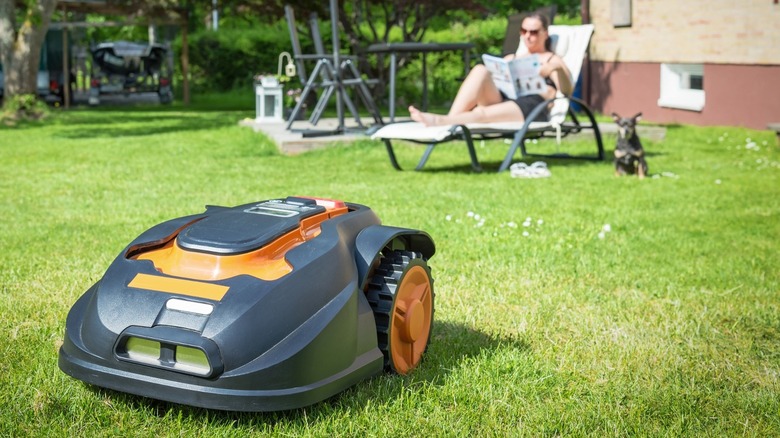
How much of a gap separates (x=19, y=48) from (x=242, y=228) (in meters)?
12.6

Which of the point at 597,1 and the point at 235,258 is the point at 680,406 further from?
the point at 597,1

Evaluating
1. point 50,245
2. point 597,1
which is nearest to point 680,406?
point 50,245

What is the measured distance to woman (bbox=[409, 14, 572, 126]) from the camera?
26.4ft

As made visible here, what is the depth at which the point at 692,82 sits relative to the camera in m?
13.4

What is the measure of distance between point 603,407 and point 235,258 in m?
1.09

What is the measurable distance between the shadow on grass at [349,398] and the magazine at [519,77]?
5470 millimetres

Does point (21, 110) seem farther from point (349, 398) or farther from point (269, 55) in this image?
point (349, 398)

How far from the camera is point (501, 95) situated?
857 cm

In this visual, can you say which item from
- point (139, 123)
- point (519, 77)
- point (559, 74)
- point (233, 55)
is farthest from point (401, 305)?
point (233, 55)

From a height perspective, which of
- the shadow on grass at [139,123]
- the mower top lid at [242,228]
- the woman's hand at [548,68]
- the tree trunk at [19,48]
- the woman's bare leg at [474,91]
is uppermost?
the tree trunk at [19,48]

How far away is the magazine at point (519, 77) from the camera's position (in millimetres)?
8359

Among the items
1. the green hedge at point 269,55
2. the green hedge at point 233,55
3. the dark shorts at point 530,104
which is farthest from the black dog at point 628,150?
the green hedge at point 233,55

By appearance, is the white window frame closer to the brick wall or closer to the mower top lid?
the brick wall

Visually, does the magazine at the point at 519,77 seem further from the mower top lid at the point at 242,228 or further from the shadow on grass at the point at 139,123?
the mower top lid at the point at 242,228
